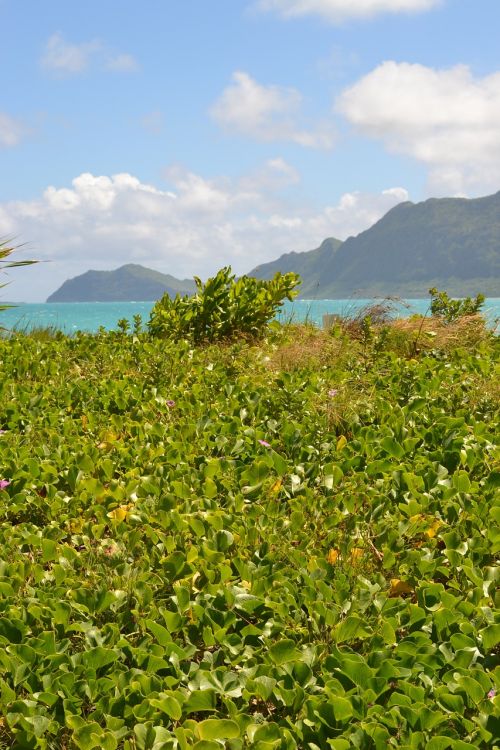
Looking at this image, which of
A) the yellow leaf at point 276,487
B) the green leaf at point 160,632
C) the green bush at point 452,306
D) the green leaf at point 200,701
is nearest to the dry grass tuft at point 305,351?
the green bush at point 452,306

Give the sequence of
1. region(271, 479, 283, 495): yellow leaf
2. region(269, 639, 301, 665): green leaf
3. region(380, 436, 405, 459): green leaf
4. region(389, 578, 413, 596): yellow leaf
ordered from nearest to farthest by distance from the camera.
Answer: region(269, 639, 301, 665): green leaf
region(389, 578, 413, 596): yellow leaf
region(271, 479, 283, 495): yellow leaf
region(380, 436, 405, 459): green leaf

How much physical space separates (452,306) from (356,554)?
8053 mm

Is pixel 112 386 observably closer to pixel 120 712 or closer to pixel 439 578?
pixel 439 578

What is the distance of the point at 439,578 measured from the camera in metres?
3.35

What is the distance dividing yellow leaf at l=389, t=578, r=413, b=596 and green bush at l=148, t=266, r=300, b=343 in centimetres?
646

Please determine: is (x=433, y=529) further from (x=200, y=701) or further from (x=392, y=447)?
(x=200, y=701)

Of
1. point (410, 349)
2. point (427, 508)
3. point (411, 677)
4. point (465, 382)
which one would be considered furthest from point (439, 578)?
point (410, 349)

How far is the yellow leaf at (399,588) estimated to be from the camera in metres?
3.17

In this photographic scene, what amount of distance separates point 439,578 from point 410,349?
547 centimetres

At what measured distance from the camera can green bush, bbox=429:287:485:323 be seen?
1051 centimetres

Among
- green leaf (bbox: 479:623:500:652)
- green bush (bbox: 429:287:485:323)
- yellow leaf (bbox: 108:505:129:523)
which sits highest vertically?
green bush (bbox: 429:287:485:323)

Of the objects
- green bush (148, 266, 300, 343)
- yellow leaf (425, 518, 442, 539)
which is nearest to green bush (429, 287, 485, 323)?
A: green bush (148, 266, 300, 343)

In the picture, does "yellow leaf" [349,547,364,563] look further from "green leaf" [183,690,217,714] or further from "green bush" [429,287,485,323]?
"green bush" [429,287,485,323]

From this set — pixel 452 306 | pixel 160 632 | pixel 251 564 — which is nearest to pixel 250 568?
pixel 251 564
